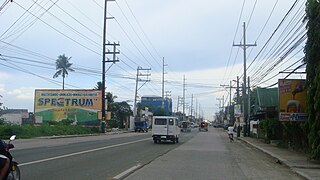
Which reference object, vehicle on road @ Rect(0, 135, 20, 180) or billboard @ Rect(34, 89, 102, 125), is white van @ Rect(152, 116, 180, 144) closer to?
vehicle on road @ Rect(0, 135, 20, 180)

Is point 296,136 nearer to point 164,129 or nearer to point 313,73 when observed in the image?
point 313,73

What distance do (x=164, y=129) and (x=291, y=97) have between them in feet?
50.2

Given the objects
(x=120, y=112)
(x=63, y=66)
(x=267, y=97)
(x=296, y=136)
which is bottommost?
(x=296, y=136)

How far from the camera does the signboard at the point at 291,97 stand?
22.5 m

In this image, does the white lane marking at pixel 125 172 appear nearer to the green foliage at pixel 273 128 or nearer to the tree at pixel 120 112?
the green foliage at pixel 273 128

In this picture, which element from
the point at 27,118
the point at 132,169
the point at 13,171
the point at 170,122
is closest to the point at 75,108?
the point at 27,118

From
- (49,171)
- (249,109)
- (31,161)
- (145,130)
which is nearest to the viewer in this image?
(49,171)

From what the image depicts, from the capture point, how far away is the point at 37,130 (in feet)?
155

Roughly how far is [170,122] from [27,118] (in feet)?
217

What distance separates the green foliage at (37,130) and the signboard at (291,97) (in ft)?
83.1

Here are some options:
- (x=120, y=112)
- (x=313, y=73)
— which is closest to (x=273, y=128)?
(x=313, y=73)

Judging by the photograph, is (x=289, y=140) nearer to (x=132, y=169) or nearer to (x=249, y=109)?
(x=132, y=169)

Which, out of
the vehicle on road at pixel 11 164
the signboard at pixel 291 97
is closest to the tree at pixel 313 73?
the signboard at pixel 291 97

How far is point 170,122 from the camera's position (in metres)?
37.2
